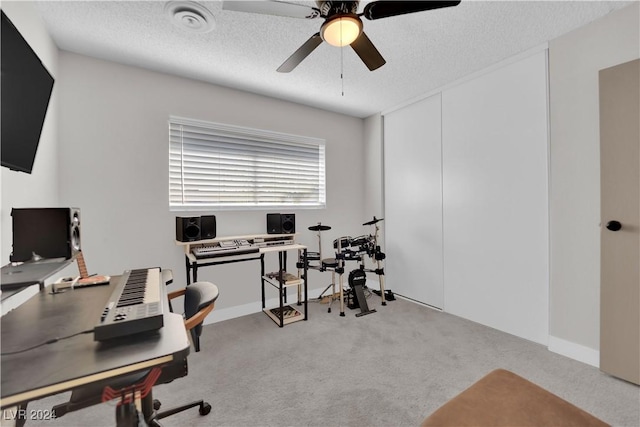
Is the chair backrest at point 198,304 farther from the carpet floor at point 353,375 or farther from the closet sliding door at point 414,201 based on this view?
the closet sliding door at point 414,201

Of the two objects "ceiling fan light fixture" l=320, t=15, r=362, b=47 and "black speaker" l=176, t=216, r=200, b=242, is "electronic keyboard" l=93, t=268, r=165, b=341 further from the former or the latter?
"ceiling fan light fixture" l=320, t=15, r=362, b=47

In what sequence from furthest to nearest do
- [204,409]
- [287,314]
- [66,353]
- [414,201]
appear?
[414,201]
[287,314]
[204,409]
[66,353]

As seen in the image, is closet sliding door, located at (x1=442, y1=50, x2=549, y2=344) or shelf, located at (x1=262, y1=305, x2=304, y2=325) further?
shelf, located at (x1=262, y1=305, x2=304, y2=325)

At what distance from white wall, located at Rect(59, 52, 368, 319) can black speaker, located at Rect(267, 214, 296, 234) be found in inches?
6.8

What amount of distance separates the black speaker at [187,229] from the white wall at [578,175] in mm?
3331

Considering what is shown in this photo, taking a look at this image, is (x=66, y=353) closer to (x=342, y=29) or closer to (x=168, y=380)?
(x=168, y=380)

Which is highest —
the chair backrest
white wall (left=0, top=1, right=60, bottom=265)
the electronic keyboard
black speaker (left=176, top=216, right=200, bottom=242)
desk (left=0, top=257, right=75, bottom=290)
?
white wall (left=0, top=1, right=60, bottom=265)

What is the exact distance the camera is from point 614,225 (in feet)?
6.61

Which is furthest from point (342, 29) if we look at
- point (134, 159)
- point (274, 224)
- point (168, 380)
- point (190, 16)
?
point (134, 159)

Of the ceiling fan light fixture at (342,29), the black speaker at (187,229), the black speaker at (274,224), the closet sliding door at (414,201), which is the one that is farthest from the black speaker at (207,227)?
the closet sliding door at (414,201)

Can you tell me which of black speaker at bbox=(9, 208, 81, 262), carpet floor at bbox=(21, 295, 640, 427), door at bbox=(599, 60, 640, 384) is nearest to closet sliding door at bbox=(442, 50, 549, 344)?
carpet floor at bbox=(21, 295, 640, 427)

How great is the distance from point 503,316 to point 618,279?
102 cm

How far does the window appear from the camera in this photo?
9.82 ft

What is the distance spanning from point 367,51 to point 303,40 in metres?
0.72
